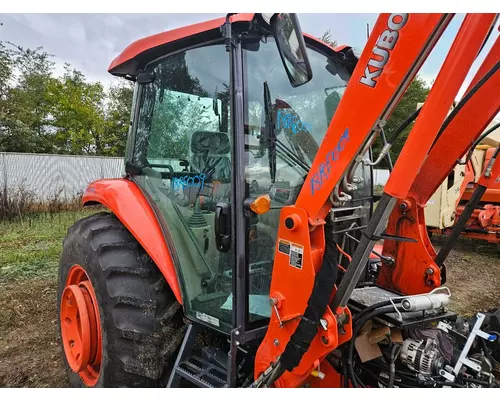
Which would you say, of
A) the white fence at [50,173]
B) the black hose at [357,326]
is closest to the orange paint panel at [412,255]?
the black hose at [357,326]

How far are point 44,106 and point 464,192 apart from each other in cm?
1999

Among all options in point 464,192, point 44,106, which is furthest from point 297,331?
point 44,106

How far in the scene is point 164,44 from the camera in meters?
2.13

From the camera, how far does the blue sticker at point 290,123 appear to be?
1.92 meters

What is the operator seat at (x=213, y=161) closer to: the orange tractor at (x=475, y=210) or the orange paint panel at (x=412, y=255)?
the orange paint panel at (x=412, y=255)

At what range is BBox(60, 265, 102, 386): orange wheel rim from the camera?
2295 millimetres

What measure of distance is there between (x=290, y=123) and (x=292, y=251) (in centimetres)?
73

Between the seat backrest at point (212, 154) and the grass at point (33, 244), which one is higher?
the seat backrest at point (212, 154)

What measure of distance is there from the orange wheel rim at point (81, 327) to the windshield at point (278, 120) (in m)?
1.43

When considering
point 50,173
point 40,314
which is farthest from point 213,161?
point 50,173

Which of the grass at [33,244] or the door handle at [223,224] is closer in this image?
the door handle at [223,224]

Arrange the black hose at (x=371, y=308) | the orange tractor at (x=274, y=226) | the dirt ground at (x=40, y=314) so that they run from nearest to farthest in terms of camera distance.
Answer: the orange tractor at (x=274, y=226)
the black hose at (x=371, y=308)
the dirt ground at (x=40, y=314)

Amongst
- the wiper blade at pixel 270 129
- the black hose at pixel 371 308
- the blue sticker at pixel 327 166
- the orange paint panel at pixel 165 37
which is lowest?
the black hose at pixel 371 308

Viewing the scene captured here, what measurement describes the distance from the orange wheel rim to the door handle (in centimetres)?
106
